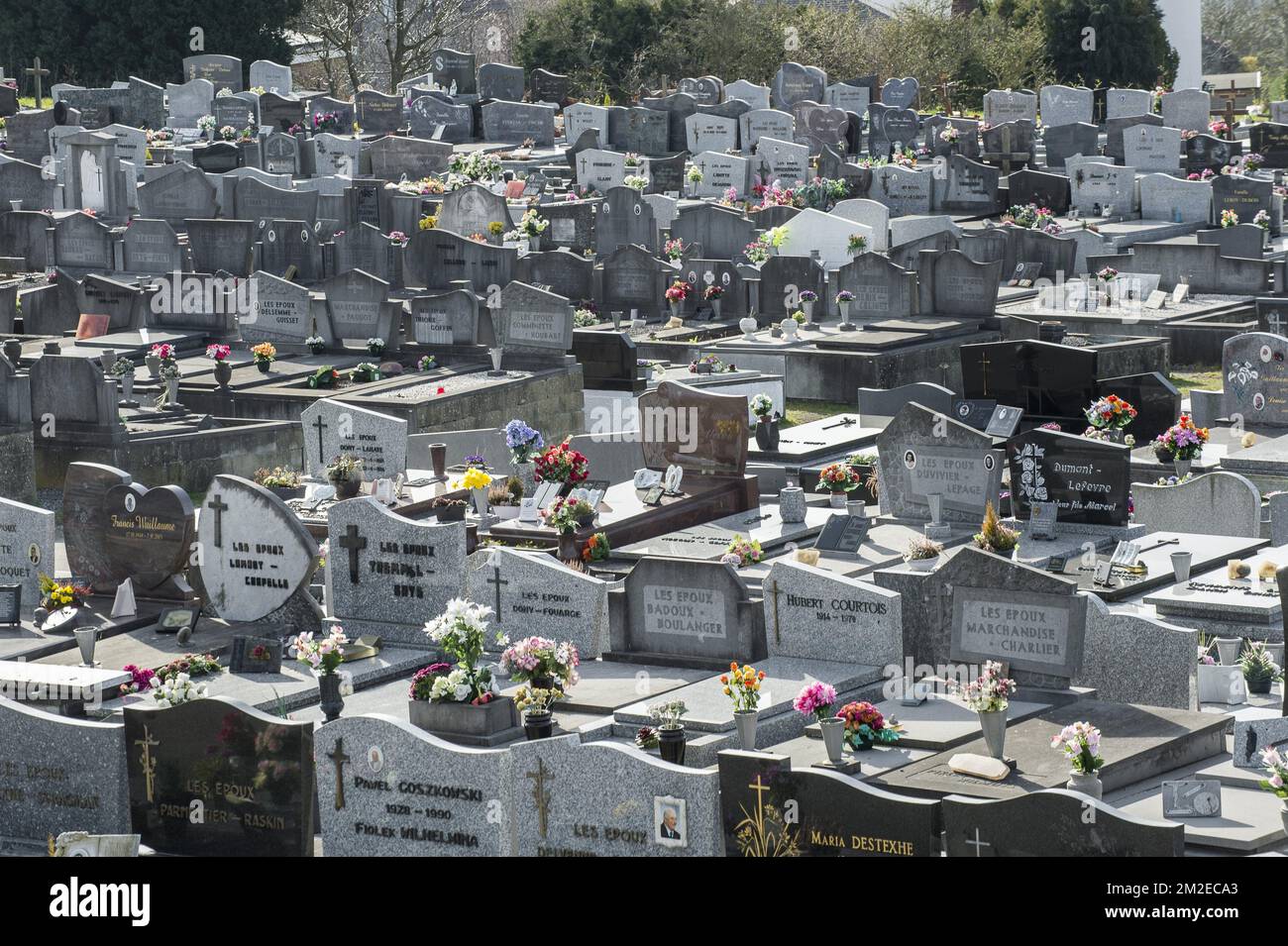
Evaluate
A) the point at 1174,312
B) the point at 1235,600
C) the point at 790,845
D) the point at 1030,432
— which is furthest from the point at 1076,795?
the point at 1174,312

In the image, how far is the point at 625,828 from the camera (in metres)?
10.2

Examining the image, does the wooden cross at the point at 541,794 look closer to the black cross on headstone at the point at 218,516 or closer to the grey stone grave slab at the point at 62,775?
the grey stone grave slab at the point at 62,775

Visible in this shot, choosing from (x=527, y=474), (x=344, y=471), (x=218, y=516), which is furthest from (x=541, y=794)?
(x=527, y=474)

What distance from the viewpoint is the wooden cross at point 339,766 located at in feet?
34.8

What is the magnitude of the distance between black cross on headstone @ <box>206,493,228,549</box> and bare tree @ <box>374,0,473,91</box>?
36.7 meters

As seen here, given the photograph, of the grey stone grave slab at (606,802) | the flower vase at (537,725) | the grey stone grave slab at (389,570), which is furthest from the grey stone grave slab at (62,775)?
the grey stone grave slab at (389,570)

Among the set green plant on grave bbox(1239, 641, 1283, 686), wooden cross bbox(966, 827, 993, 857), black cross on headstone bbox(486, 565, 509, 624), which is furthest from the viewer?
black cross on headstone bbox(486, 565, 509, 624)

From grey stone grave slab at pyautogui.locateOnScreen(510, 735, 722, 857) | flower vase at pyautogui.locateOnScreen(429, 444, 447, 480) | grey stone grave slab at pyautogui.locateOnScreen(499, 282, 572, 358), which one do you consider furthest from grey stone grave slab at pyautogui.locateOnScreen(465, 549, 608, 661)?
grey stone grave slab at pyautogui.locateOnScreen(499, 282, 572, 358)

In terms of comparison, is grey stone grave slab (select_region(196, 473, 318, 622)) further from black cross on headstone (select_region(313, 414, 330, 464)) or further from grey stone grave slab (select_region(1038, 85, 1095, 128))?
grey stone grave slab (select_region(1038, 85, 1095, 128))

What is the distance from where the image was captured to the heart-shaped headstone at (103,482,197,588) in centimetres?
1475

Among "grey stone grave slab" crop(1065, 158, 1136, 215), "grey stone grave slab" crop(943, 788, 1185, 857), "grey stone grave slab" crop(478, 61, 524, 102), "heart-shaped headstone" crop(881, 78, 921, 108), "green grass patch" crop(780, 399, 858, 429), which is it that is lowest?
"green grass patch" crop(780, 399, 858, 429)

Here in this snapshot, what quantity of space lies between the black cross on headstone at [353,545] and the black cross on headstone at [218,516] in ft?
2.67

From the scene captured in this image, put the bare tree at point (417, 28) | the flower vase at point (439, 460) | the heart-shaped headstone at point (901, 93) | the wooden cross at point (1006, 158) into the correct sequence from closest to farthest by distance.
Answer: the flower vase at point (439, 460), the wooden cross at point (1006, 158), the heart-shaped headstone at point (901, 93), the bare tree at point (417, 28)

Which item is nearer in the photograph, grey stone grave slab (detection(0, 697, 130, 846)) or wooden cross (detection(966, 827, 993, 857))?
wooden cross (detection(966, 827, 993, 857))
